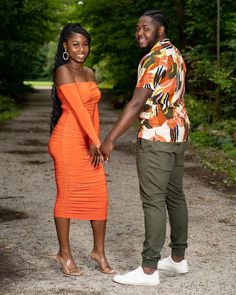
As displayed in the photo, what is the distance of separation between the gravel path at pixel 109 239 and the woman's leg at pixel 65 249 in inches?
3.1

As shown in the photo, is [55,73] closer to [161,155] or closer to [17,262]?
[161,155]

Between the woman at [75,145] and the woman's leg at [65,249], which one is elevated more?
the woman at [75,145]

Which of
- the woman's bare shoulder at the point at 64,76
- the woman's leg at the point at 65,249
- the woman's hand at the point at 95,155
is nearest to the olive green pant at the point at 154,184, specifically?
the woman's hand at the point at 95,155

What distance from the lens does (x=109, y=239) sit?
579 cm

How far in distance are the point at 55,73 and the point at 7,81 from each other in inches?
939

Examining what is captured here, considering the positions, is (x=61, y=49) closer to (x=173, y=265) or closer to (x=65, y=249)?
(x=65, y=249)

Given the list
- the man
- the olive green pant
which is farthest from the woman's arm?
the olive green pant

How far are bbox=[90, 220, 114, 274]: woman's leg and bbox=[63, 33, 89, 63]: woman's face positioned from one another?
4.12ft

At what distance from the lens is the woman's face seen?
181 inches

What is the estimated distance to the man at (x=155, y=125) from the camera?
421cm

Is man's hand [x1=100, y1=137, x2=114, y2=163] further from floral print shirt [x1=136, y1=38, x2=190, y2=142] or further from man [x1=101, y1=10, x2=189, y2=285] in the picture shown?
floral print shirt [x1=136, y1=38, x2=190, y2=142]

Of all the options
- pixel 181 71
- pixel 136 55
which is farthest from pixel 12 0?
pixel 181 71

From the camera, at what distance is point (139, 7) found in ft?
70.7

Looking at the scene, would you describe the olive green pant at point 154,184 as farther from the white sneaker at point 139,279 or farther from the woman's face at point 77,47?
the woman's face at point 77,47
